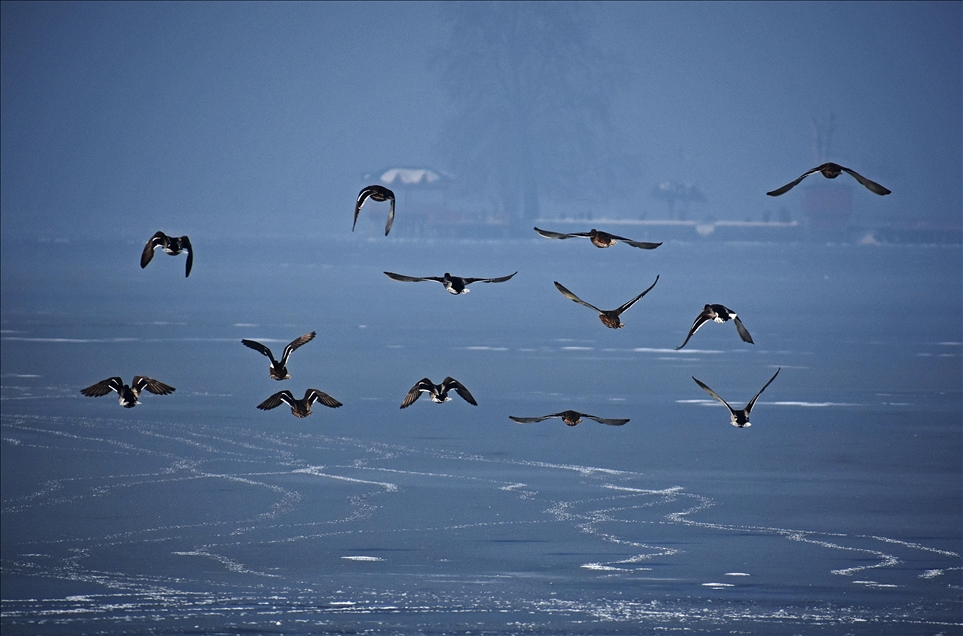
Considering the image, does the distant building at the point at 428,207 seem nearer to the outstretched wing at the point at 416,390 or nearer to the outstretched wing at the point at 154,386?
the outstretched wing at the point at 416,390

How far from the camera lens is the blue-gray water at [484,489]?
18.7m

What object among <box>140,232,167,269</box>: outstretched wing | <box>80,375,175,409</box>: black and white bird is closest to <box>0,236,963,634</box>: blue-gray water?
<box>80,375,175,409</box>: black and white bird

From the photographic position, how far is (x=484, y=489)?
77.5 feet

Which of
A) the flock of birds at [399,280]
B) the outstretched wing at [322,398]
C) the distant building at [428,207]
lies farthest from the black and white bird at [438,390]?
the distant building at [428,207]

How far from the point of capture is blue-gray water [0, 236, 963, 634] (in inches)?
736

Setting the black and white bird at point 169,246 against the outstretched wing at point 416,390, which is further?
the outstretched wing at point 416,390

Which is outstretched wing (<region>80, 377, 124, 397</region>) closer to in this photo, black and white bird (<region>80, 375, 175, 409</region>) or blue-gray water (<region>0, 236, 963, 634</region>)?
black and white bird (<region>80, 375, 175, 409</region>)

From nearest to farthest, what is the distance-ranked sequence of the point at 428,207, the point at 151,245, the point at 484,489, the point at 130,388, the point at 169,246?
the point at 169,246, the point at 151,245, the point at 130,388, the point at 484,489, the point at 428,207

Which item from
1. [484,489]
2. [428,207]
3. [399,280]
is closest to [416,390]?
[399,280]

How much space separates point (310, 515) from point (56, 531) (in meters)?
3.43

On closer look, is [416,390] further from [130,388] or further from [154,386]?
[130,388]

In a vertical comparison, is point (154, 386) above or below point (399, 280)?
below

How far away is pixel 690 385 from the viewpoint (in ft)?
116

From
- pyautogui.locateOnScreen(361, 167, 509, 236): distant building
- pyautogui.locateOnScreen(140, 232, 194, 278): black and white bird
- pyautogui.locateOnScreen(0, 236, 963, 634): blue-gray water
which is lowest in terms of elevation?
pyautogui.locateOnScreen(0, 236, 963, 634): blue-gray water
